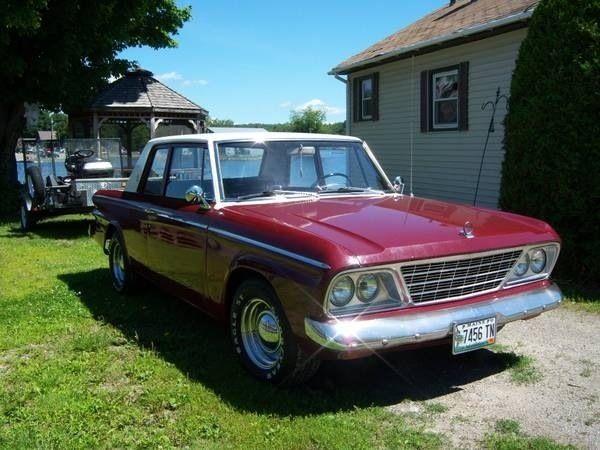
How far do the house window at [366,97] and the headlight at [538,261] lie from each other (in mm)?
10351

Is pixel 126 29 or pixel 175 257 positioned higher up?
pixel 126 29

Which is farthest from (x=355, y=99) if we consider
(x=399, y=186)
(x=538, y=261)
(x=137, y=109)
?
(x=538, y=261)

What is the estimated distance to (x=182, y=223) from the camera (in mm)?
4758

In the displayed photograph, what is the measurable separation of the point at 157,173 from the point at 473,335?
3304 mm

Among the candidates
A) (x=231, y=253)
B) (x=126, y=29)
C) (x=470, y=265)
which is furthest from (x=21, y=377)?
(x=126, y=29)

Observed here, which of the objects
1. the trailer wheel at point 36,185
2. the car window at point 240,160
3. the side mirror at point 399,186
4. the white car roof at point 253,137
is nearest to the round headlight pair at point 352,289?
the car window at point 240,160

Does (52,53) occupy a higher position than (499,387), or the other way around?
(52,53)

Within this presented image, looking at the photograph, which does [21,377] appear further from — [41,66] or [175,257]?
[41,66]

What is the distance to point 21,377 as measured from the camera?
4.26 metres

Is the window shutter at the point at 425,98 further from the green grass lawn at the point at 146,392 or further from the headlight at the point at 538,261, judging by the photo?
the headlight at the point at 538,261

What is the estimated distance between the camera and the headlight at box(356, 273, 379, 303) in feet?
11.2

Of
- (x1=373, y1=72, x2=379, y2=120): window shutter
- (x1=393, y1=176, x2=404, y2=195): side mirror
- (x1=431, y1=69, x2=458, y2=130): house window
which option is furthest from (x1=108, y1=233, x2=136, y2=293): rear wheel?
(x1=373, y1=72, x2=379, y2=120): window shutter

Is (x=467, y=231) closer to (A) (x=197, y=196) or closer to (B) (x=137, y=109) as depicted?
(A) (x=197, y=196)

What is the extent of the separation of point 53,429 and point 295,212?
1984 millimetres
